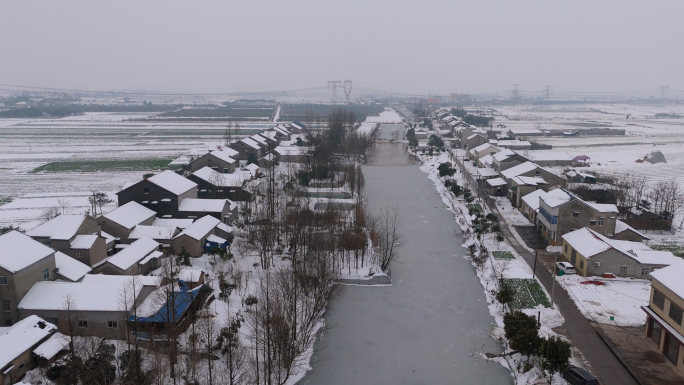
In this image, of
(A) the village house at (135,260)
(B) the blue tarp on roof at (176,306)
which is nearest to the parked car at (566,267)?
(B) the blue tarp on roof at (176,306)

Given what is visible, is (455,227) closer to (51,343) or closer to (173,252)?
(173,252)

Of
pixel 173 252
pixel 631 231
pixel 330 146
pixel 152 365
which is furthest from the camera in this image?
pixel 330 146

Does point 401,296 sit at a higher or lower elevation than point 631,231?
lower

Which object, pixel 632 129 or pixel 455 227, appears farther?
pixel 632 129

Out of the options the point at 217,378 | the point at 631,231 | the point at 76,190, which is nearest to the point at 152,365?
the point at 217,378

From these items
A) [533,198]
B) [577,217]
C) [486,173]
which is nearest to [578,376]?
[577,217]

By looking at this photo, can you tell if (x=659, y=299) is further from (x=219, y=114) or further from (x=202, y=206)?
(x=219, y=114)
